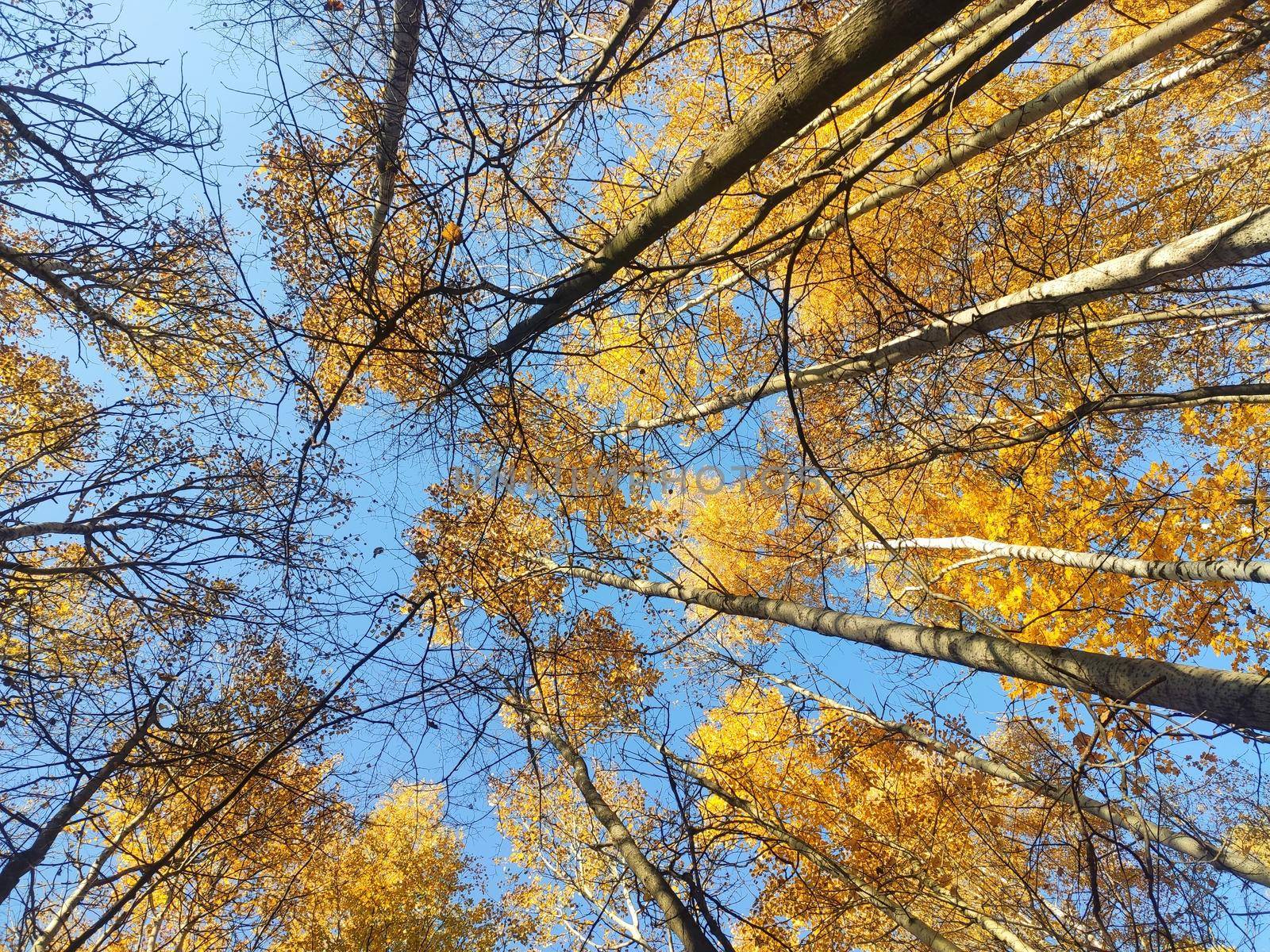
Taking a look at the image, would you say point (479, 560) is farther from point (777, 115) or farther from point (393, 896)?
point (393, 896)

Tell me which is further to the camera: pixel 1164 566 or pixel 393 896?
pixel 393 896

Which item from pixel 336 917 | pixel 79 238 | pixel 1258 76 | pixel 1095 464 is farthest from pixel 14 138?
pixel 1258 76

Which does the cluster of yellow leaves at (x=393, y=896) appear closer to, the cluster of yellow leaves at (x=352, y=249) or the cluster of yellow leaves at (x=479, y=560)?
the cluster of yellow leaves at (x=479, y=560)

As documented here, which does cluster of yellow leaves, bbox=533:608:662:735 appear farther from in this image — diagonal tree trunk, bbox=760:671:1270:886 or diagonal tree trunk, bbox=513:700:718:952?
diagonal tree trunk, bbox=760:671:1270:886

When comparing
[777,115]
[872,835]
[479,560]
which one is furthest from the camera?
[872,835]

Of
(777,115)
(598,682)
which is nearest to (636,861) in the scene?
(598,682)

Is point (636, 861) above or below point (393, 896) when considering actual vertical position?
above

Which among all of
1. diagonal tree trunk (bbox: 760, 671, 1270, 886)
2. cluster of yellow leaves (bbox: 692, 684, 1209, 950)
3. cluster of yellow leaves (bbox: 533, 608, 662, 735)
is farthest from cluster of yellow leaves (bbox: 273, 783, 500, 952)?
diagonal tree trunk (bbox: 760, 671, 1270, 886)

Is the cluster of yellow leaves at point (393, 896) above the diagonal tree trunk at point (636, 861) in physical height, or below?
below

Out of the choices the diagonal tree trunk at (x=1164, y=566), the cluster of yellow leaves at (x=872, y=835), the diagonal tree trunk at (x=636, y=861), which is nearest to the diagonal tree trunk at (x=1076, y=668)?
the diagonal tree trunk at (x=1164, y=566)

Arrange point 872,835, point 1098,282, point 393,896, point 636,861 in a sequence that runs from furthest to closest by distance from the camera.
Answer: point 393,896 → point 872,835 → point 636,861 → point 1098,282

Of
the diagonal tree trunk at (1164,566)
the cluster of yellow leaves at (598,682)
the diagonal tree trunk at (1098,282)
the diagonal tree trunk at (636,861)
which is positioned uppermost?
the diagonal tree trunk at (1164,566)

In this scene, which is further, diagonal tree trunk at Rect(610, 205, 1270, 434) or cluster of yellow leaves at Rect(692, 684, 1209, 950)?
cluster of yellow leaves at Rect(692, 684, 1209, 950)

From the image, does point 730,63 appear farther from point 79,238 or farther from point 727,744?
point 727,744
